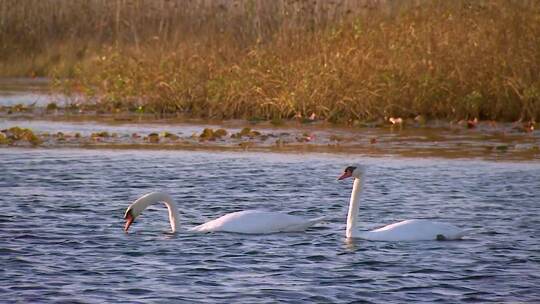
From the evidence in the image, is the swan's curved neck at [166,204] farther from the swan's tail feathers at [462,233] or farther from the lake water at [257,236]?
the swan's tail feathers at [462,233]

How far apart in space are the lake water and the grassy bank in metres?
3.35

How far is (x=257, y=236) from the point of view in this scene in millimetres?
10891

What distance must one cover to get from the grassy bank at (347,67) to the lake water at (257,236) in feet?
11.0

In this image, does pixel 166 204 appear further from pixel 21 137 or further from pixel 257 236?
pixel 21 137

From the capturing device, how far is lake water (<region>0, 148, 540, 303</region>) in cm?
855

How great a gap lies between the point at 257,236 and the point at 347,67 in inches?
341

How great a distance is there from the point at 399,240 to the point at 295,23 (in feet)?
39.2

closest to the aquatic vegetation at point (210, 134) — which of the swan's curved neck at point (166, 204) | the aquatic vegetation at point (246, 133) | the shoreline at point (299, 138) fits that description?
the shoreline at point (299, 138)

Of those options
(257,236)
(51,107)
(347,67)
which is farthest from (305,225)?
(51,107)

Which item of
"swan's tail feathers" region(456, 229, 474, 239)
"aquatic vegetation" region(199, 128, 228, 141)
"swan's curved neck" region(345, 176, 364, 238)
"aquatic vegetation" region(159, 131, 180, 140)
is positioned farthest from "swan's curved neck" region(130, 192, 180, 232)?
"aquatic vegetation" region(159, 131, 180, 140)

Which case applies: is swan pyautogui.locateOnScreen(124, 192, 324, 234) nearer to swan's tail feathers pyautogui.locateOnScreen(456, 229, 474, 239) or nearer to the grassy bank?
swan's tail feathers pyautogui.locateOnScreen(456, 229, 474, 239)

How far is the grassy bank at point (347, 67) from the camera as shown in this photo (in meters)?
19.0

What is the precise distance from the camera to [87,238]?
10516 millimetres

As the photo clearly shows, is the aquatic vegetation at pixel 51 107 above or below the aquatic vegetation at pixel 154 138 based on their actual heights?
above
